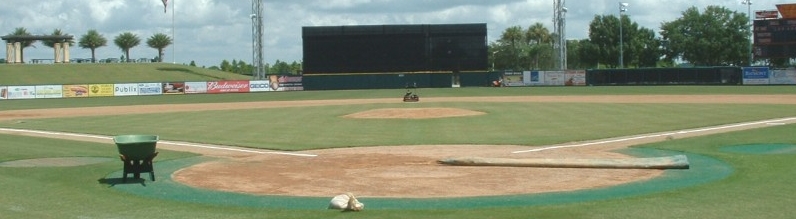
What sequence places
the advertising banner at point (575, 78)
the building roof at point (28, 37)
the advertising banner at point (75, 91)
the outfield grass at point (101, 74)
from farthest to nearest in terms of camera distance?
the building roof at point (28, 37) < the outfield grass at point (101, 74) < the advertising banner at point (575, 78) < the advertising banner at point (75, 91)

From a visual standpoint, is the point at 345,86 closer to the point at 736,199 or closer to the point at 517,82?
the point at 517,82

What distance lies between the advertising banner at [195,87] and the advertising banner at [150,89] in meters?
2.69

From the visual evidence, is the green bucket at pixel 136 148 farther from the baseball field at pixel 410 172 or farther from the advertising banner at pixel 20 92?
the advertising banner at pixel 20 92

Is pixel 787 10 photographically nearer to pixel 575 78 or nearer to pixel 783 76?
pixel 783 76

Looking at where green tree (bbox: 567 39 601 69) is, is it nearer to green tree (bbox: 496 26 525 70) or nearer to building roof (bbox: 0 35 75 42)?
green tree (bbox: 496 26 525 70)

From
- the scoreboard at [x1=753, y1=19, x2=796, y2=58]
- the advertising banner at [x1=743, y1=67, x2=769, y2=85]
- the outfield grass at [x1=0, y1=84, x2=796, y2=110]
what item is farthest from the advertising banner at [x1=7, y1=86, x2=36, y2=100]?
the advertising banner at [x1=743, y1=67, x2=769, y2=85]

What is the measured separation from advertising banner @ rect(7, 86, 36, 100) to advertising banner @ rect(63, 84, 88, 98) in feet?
9.15

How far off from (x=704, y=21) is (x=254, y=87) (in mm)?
64316

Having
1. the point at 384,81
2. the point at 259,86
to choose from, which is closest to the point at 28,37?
the point at 259,86

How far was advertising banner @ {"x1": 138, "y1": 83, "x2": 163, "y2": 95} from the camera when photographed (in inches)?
3386

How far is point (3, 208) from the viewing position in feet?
41.8

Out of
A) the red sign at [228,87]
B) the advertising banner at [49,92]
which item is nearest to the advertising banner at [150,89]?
the red sign at [228,87]

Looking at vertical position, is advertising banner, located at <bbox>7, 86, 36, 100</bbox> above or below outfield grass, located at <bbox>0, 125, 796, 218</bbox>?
above

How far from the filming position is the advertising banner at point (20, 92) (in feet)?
261
